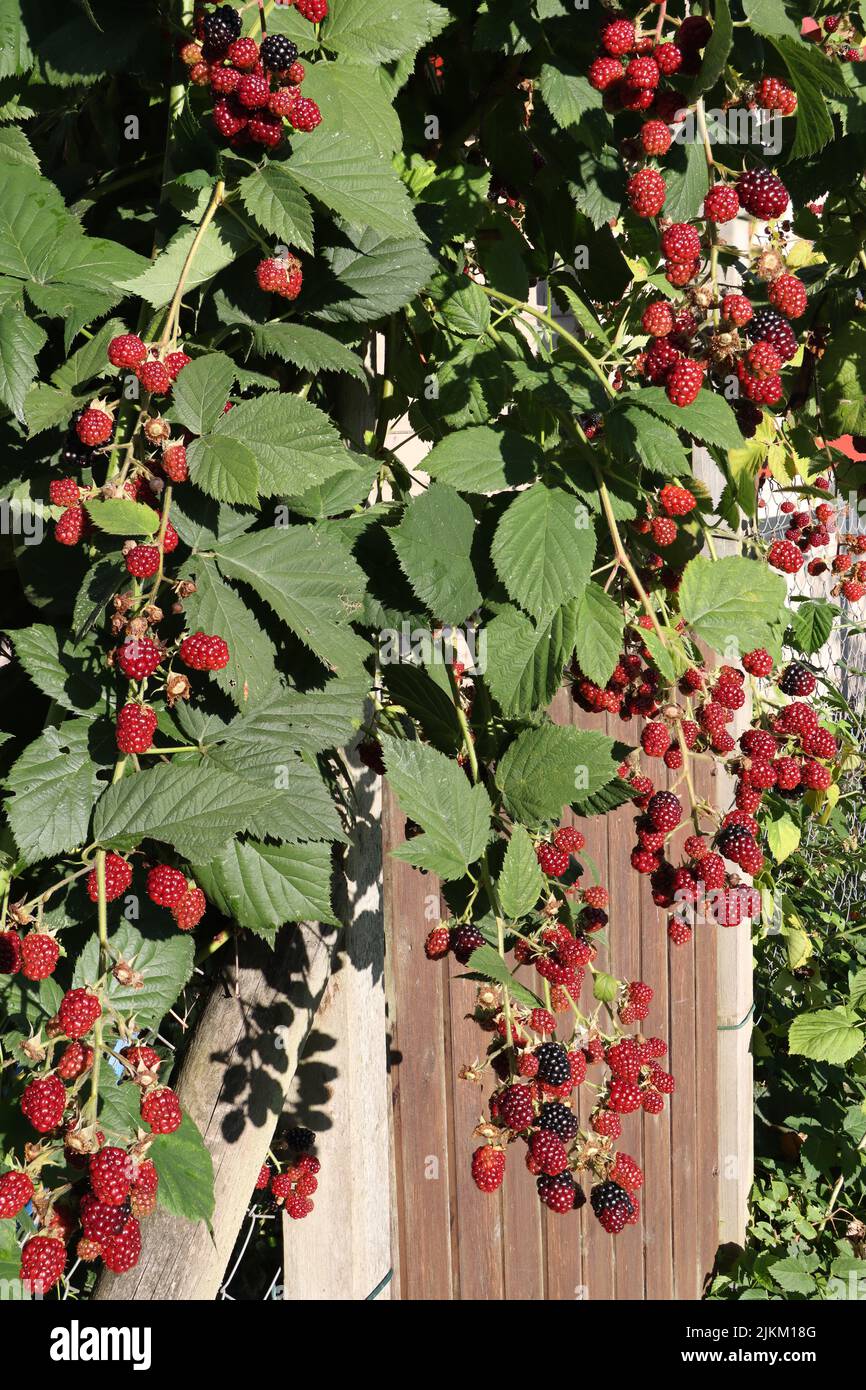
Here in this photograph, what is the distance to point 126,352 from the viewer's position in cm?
87

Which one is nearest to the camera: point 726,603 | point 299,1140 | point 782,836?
point 726,603

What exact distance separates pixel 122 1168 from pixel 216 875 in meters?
0.30

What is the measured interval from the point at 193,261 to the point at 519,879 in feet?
2.02

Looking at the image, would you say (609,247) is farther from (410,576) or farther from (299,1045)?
(299,1045)

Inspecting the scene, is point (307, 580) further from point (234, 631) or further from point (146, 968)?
point (146, 968)

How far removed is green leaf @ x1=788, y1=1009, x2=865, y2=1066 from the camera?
255 centimetres

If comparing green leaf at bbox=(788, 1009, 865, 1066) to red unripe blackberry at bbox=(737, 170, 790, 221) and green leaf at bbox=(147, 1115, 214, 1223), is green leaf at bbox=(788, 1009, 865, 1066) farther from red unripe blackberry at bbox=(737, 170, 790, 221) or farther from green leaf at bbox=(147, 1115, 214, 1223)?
red unripe blackberry at bbox=(737, 170, 790, 221)

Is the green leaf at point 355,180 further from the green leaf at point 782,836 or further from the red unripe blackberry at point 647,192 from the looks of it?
the green leaf at point 782,836

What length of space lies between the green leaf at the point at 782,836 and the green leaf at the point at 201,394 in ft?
5.04

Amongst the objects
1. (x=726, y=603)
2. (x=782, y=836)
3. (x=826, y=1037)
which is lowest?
(x=826, y=1037)

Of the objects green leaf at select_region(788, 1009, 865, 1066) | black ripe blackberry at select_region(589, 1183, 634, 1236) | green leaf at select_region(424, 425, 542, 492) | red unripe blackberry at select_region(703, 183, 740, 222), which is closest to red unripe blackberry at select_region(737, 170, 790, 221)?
red unripe blackberry at select_region(703, 183, 740, 222)

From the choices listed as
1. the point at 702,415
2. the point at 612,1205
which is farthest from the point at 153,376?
the point at 612,1205

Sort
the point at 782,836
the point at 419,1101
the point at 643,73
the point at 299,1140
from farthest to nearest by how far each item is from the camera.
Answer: the point at 419,1101 < the point at 782,836 < the point at 299,1140 < the point at 643,73

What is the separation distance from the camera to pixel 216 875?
1.06 meters
